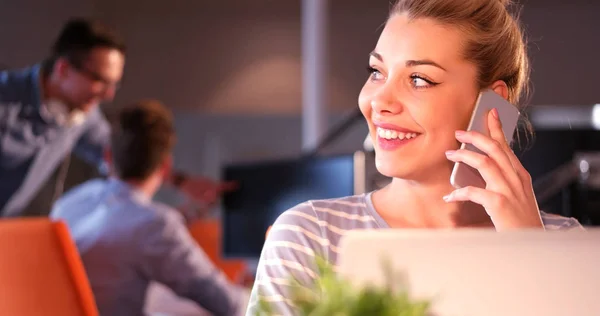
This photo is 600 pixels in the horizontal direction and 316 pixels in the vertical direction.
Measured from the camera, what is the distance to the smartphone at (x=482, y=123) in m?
1.40

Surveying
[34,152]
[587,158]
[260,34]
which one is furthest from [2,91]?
[260,34]

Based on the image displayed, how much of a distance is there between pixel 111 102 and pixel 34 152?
97.9 inches

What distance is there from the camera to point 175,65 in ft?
21.0

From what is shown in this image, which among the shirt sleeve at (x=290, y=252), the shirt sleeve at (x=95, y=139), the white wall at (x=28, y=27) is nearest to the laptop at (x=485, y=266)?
the shirt sleeve at (x=290, y=252)

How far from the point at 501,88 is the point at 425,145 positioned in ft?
Answer: 0.73

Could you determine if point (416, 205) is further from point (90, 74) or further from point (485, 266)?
point (90, 74)

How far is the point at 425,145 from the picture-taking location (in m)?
1.41

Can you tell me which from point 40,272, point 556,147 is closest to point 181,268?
point 40,272

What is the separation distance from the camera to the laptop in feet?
1.93

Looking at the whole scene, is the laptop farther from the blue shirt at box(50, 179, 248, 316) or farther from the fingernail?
the blue shirt at box(50, 179, 248, 316)

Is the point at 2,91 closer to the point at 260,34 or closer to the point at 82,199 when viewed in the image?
the point at 82,199

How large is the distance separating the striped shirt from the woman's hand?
0.16 m

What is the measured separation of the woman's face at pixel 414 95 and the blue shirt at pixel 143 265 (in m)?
1.35

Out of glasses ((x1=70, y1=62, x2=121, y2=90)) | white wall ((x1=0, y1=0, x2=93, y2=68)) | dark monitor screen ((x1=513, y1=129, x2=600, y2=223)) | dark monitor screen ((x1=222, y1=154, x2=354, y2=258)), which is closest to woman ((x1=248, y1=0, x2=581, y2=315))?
dark monitor screen ((x1=222, y1=154, x2=354, y2=258))
